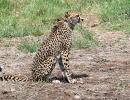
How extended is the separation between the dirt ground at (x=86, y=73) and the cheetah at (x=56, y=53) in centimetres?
20

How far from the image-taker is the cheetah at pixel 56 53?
8.05m

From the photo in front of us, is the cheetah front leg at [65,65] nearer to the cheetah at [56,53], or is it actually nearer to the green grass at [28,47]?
the cheetah at [56,53]

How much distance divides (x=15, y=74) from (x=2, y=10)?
5.23m

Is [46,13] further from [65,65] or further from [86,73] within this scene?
[65,65]

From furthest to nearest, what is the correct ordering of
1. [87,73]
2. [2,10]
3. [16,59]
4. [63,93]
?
[2,10], [16,59], [87,73], [63,93]

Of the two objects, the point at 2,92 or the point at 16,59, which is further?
the point at 16,59

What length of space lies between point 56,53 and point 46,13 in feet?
17.5

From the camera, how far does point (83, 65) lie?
30.1ft

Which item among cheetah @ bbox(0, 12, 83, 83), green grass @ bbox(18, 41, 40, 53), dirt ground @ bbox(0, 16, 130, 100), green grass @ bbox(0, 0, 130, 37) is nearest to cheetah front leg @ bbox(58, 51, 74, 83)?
cheetah @ bbox(0, 12, 83, 83)

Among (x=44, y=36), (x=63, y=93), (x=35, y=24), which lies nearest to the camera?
(x=63, y=93)

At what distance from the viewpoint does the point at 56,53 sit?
8148 mm

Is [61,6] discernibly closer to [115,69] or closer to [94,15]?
[94,15]

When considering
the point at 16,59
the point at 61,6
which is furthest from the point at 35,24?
the point at 16,59

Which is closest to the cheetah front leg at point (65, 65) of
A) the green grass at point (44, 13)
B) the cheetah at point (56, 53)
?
the cheetah at point (56, 53)
